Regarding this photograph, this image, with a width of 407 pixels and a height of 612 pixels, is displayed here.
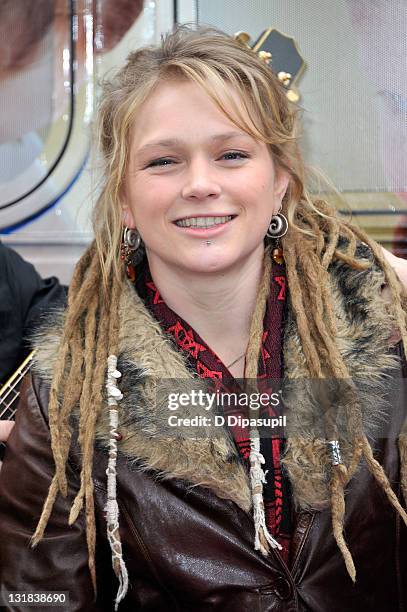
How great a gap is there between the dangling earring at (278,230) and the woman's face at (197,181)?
12 centimetres

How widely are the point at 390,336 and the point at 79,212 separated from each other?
124 cm

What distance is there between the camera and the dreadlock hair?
1.52m

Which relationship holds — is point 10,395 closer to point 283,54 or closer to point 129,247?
point 129,247

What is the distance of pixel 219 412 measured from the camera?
158 cm

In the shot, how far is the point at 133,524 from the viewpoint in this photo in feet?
5.03

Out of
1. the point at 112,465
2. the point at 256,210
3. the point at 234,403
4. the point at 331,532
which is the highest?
the point at 256,210

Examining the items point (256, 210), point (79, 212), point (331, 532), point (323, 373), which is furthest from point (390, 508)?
point (79, 212)

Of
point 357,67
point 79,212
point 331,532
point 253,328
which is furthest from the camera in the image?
point 79,212

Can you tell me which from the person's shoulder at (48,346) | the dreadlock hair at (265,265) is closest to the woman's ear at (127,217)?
the dreadlock hair at (265,265)

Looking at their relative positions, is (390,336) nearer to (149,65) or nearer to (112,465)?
(112,465)

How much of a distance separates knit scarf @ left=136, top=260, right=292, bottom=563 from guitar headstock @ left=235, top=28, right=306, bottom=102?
77 centimetres

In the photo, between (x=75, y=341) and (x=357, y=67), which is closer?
(x=75, y=341)

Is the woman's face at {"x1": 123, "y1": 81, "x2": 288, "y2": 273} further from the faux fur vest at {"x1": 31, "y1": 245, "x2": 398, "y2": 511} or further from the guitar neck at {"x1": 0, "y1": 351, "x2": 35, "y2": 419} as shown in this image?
the guitar neck at {"x1": 0, "y1": 351, "x2": 35, "y2": 419}

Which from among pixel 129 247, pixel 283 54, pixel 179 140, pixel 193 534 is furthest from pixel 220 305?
pixel 283 54
